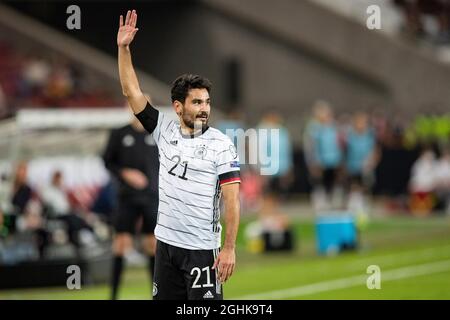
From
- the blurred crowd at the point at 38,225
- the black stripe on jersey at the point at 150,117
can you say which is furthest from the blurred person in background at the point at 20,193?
the black stripe on jersey at the point at 150,117

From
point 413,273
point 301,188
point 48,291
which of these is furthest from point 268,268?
point 301,188

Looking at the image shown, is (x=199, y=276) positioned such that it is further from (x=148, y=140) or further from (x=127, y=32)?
(x=148, y=140)

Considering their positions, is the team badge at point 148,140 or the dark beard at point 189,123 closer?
the dark beard at point 189,123

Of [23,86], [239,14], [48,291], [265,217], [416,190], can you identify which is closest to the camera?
[48,291]

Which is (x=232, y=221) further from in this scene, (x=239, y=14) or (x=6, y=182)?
(x=239, y=14)

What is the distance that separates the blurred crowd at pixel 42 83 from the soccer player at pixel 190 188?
74.2 ft

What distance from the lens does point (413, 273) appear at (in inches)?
727

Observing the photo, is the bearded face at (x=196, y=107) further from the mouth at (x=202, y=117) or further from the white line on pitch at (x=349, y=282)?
the white line on pitch at (x=349, y=282)

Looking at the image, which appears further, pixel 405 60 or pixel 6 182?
pixel 405 60

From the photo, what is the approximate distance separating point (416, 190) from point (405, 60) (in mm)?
9865

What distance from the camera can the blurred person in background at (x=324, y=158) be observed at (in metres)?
30.6

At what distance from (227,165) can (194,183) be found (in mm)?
275

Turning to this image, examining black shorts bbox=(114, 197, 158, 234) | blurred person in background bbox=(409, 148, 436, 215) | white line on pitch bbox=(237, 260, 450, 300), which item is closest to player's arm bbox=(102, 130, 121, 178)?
black shorts bbox=(114, 197, 158, 234)

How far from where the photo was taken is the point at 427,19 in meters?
39.8
